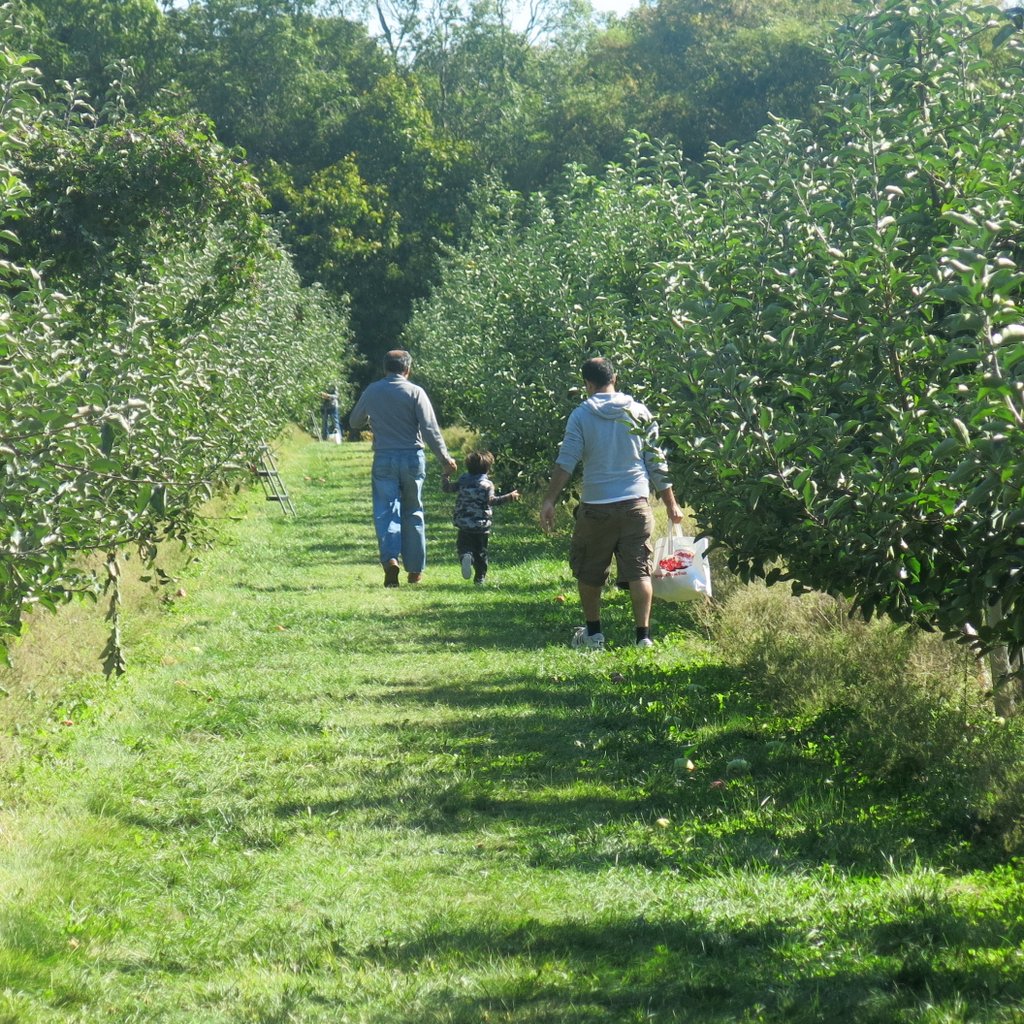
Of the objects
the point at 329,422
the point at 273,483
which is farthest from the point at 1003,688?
the point at 329,422

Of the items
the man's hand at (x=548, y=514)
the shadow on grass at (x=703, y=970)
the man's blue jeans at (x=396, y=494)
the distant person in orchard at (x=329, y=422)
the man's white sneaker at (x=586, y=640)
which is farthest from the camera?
the distant person in orchard at (x=329, y=422)

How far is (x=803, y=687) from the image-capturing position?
8688 mm

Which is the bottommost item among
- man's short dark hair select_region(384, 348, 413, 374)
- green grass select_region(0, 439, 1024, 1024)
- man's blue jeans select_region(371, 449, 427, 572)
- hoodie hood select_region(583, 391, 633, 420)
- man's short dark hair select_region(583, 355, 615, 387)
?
green grass select_region(0, 439, 1024, 1024)

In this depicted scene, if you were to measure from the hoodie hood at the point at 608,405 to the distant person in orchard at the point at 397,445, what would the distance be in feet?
10.5

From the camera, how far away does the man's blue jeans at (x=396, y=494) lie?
13.7 meters

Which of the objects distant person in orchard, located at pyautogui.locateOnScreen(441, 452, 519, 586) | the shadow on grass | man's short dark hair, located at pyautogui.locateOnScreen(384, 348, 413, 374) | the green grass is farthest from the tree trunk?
distant person in orchard, located at pyautogui.locateOnScreen(441, 452, 519, 586)

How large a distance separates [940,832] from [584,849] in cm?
149

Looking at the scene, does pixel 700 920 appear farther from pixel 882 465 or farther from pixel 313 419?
pixel 313 419

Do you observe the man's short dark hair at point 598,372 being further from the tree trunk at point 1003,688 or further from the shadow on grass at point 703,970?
the shadow on grass at point 703,970

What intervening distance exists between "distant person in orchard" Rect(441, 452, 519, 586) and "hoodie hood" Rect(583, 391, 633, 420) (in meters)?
4.44

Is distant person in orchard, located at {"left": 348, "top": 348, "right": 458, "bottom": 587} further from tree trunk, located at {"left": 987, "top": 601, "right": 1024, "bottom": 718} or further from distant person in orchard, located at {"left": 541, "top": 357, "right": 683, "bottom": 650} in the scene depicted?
tree trunk, located at {"left": 987, "top": 601, "right": 1024, "bottom": 718}

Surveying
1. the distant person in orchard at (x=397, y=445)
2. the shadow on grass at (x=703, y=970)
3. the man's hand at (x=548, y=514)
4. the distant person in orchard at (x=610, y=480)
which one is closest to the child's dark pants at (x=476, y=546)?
the distant person in orchard at (x=397, y=445)

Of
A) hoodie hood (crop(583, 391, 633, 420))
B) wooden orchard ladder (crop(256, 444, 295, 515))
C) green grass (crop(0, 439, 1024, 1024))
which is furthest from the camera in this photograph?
wooden orchard ladder (crop(256, 444, 295, 515))

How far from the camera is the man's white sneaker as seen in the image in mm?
10984
